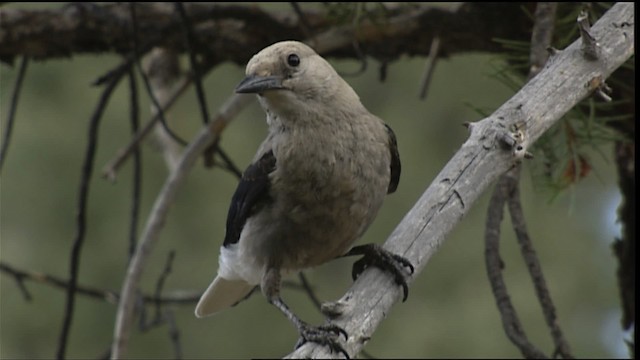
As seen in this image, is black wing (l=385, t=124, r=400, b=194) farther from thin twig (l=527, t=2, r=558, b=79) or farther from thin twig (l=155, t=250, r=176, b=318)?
thin twig (l=155, t=250, r=176, b=318)

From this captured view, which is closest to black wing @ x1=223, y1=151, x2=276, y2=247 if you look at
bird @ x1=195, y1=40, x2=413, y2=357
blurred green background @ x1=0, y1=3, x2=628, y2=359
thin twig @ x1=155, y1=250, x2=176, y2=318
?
bird @ x1=195, y1=40, x2=413, y2=357

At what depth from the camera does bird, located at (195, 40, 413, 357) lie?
293 cm

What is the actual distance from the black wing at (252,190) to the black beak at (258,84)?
0.21m

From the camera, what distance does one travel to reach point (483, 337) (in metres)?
4.92

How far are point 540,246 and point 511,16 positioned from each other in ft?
6.56

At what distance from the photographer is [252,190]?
3.04 metres

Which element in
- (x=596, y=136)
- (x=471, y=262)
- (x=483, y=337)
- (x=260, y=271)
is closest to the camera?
(x=260, y=271)

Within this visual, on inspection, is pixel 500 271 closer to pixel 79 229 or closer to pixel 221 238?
pixel 79 229

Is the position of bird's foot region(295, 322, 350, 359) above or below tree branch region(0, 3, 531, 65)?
above

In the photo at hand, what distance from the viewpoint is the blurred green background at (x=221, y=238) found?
501cm

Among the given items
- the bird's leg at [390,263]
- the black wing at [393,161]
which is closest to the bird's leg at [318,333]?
the bird's leg at [390,263]

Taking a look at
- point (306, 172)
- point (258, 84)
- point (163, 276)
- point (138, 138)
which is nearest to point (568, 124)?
point (306, 172)

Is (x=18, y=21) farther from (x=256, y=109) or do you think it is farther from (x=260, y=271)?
(x=256, y=109)

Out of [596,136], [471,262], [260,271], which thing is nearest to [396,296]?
[260,271]
